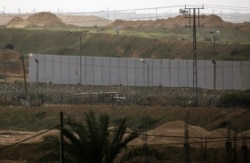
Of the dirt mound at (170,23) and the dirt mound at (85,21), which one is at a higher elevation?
the dirt mound at (85,21)

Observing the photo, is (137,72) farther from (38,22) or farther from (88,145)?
(38,22)

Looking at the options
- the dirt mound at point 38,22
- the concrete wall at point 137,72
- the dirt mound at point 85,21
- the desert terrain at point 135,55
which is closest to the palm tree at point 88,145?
the desert terrain at point 135,55

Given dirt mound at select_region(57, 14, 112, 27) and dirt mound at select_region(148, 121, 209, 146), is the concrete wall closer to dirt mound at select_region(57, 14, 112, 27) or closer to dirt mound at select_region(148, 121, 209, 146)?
dirt mound at select_region(148, 121, 209, 146)

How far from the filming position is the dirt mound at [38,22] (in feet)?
410

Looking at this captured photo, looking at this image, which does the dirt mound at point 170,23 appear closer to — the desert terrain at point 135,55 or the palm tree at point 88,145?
the desert terrain at point 135,55

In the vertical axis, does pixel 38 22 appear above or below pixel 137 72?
above

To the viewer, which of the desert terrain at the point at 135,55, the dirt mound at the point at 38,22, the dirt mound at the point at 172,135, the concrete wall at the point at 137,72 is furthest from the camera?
the dirt mound at the point at 38,22

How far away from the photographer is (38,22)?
131 m

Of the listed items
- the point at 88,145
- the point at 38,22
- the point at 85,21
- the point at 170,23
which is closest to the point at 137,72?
the point at 88,145

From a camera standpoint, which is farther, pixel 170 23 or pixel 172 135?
pixel 170 23

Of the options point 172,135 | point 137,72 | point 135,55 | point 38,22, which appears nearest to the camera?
point 172,135

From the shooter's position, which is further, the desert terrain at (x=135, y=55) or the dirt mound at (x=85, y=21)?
the dirt mound at (x=85, y=21)

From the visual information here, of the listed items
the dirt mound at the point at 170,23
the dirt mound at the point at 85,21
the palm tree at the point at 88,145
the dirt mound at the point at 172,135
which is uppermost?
the dirt mound at the point at 85,21

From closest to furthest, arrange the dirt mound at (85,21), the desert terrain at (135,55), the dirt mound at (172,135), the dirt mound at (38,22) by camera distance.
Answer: the dirt mound at (172,135), the desert terrain at (135,55), the dirt mound at (38,22), the dirt mound at (85,21)
